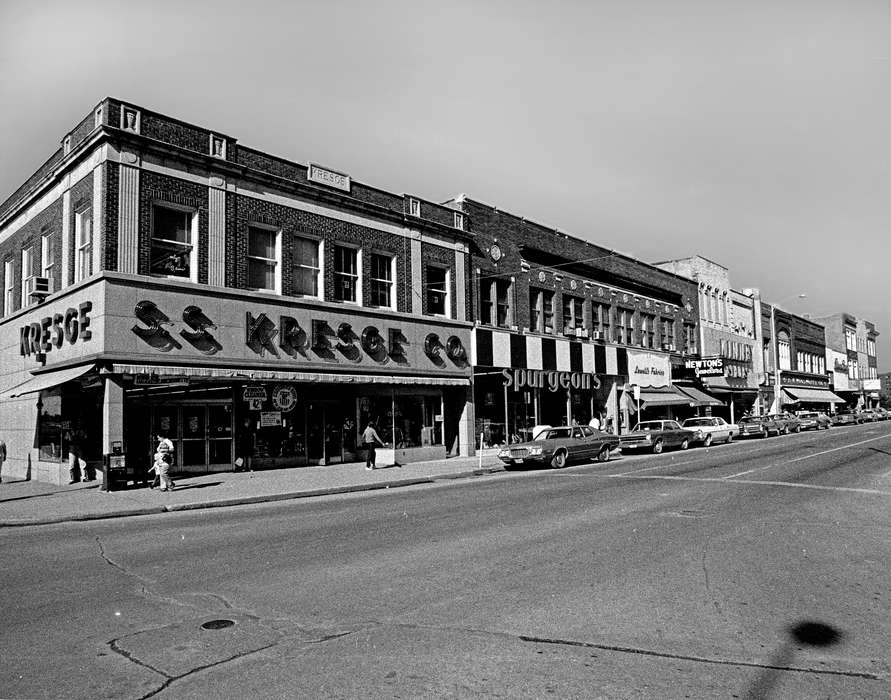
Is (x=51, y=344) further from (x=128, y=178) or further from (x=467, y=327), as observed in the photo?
(x=467, y=327)

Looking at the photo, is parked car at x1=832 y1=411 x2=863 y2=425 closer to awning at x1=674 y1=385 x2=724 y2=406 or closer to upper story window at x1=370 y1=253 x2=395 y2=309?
awning at x1=674 y1=385 x2=724 y2=406

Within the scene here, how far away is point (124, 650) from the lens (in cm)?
564

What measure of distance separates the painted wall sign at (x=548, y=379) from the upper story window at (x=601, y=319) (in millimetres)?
2886

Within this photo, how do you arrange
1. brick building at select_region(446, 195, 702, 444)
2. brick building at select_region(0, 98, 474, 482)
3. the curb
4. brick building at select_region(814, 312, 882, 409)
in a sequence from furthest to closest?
brick building at select_region(814, 312, 882, 409), brick building at select_region(446, 195, 702, 444), brick building at select_region(0, 98, 474, 482), the curb

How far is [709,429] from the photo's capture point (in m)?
34.0

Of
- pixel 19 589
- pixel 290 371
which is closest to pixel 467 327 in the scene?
pixel 290 371

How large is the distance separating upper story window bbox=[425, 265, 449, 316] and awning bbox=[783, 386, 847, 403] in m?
44.3

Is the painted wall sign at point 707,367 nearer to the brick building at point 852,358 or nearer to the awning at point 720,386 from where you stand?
the awning at point 720,386

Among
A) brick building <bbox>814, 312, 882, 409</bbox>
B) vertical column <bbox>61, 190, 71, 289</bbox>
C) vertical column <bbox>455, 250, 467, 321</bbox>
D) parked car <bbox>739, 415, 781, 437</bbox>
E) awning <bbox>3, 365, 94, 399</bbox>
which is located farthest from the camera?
brick building <bbox>814, 312, 882, 409</bbox>

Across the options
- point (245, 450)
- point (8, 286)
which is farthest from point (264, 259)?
point (8, 286)

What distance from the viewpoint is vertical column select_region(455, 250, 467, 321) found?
93.4 feet

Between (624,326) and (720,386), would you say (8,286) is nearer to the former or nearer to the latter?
(624,326)

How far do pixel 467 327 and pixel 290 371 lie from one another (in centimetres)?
886

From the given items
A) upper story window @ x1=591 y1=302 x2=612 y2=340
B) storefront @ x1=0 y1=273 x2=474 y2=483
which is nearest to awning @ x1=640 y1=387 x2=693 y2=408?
upper story window @ x1=591 y1=302 x2=612 y2=340
